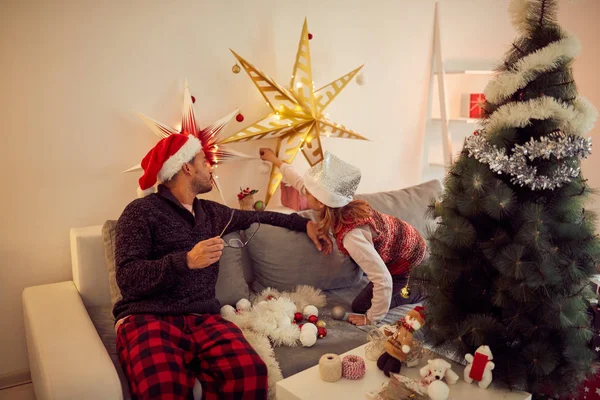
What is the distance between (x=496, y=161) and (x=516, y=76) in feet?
0.83

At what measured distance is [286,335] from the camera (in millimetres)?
2062

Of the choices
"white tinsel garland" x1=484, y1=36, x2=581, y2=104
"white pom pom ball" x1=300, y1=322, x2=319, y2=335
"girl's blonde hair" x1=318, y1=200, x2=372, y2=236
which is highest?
"white tinsel garland" x1=484, y1=36, x2=581, y2=104

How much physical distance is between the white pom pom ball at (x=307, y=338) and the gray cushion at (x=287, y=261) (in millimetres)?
389

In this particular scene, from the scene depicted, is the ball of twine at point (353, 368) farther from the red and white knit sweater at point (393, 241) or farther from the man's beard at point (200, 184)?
the man's beard at point (200, 184)

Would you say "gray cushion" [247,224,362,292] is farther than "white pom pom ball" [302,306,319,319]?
Yes

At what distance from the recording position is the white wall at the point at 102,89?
2275 mm

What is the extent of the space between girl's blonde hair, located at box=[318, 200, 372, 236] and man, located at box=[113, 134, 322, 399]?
390 millimetres

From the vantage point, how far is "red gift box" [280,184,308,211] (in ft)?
9.18

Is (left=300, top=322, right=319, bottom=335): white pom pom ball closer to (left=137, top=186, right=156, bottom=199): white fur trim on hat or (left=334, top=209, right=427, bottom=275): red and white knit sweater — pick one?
(left=334, top=209, right=427, bottom=275): red and white knit sweater

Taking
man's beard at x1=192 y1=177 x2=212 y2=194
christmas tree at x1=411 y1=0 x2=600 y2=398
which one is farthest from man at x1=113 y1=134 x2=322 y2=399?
christmas tree at x1=411 y1=0 x2=600 y2=398

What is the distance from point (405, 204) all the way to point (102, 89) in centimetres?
151

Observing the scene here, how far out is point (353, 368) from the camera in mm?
1723

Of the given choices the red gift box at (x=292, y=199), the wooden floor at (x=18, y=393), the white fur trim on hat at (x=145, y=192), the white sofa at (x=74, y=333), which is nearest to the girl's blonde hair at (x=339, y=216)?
the red gift box at (x=292, y=199)

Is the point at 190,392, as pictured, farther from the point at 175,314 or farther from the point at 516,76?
the point at 516,76
